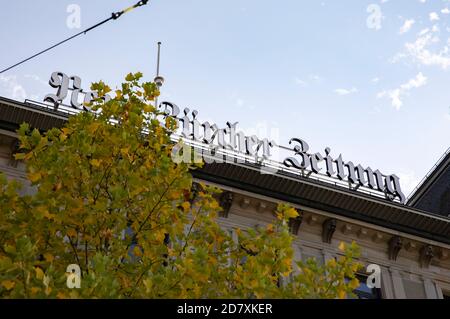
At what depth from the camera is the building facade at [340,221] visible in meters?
21.3

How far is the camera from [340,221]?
22297mm

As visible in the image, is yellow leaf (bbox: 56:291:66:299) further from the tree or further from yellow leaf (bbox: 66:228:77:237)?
yellow leaf (bbox: 66:228:77:237)

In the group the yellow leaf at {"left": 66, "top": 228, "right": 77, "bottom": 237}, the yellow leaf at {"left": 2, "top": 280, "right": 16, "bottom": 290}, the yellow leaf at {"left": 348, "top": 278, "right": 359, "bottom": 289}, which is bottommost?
the yellow leaf at {"left": 2, "top": 280, "right": 16, "bottom": 290}

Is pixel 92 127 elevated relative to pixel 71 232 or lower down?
elevated

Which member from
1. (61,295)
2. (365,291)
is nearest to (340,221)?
(365,291)

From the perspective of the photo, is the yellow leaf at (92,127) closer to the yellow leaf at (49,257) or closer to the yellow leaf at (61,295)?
the yellow leaf at (49,257)

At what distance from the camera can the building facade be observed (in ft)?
70.0

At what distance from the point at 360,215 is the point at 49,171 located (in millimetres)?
14421

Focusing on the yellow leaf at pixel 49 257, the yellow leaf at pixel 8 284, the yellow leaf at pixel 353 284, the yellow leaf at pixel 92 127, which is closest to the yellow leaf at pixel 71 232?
the yellow leaf at pixel 49 257

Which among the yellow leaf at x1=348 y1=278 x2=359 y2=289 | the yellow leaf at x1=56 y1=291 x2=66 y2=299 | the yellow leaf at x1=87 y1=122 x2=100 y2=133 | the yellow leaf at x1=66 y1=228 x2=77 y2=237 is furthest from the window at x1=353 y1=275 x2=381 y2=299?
the yellow leaf at x1=56 y1=291 x2=66 y2=299

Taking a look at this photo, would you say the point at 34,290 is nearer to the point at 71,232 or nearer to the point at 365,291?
the point at 71,232

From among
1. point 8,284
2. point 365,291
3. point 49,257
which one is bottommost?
point 8,284

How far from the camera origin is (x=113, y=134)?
11898 millimetres

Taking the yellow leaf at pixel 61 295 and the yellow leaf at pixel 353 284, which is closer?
the yellow leaf at pixel 61 295
